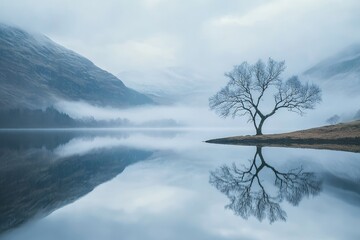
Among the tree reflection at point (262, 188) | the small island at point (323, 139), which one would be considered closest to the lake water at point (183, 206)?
the tree reflection at point (262, 188)

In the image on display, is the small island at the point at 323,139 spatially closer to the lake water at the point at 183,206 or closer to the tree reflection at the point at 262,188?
the tree reflection at the point at 262,188

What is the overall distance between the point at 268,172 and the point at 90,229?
19.7 m

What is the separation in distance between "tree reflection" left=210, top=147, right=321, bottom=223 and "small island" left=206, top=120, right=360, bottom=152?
82.3 ft

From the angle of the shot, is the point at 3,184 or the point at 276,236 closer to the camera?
the point at 276,236

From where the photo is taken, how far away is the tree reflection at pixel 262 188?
619 inches

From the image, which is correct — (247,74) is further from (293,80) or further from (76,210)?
(76,210)

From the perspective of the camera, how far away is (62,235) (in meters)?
12.1

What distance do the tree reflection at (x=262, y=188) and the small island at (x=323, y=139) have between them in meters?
25.1

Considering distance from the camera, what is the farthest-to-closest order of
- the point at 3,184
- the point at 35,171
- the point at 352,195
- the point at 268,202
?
the point at 35,171 < the point at 3,184 < the point at 352,195 < the point at 268,202

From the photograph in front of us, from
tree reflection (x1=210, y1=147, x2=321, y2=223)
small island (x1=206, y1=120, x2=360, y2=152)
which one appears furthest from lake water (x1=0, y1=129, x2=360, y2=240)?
small island (x1=206, y1=120, x2=360, y2=152)

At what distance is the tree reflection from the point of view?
1573 centimetres

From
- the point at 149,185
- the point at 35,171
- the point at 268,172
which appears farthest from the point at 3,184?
the point at 268,172

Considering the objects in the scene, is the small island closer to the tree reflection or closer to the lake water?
the tree reflection

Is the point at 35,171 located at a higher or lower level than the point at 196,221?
higher
